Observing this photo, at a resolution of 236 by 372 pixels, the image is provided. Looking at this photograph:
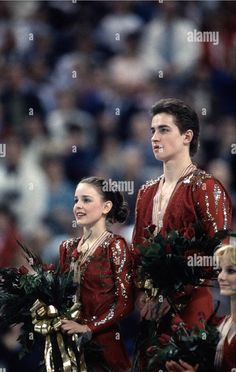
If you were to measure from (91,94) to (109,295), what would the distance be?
188 centimetres

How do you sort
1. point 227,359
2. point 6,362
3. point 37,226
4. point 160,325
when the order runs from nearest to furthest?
point 227,359 → point 160,325 → point 6,362 → point 37,226

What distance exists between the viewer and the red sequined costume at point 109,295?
181 inches

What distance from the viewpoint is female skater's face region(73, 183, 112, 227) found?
4.78 m

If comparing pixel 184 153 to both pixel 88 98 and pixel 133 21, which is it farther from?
pixel 133 21

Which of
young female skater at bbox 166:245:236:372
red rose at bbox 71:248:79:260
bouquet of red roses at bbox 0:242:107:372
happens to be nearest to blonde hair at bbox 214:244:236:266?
young female skater at bbox 166:245:236:372

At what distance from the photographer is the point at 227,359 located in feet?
13.1

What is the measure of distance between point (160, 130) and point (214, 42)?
173 centimetres

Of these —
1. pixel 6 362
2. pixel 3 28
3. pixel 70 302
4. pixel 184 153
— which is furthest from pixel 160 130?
pixel 3 28

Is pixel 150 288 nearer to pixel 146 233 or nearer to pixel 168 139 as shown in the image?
pixel 146 233

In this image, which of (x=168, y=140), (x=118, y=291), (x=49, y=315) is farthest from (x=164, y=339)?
(x=168, y=140)

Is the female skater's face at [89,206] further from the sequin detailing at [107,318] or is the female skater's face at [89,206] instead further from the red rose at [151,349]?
the red rose at [151,349]

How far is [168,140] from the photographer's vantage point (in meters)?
4.68

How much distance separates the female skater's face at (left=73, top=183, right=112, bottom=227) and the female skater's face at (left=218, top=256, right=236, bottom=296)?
88 cm

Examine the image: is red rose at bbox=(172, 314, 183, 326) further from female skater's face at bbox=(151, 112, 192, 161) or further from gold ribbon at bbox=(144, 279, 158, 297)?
female skater's face at bbox=(151, 112, 192, 161)
